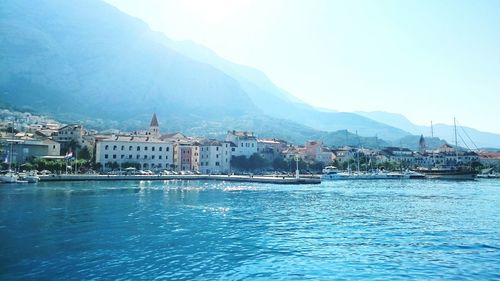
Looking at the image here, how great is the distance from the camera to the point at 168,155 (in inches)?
4523

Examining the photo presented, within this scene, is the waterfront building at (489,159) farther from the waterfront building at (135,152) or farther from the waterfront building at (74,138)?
the waterfront building at (74,138)

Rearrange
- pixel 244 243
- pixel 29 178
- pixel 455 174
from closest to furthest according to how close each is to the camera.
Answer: pixel 244 243 → pixel 29 178 → pixel 455 174

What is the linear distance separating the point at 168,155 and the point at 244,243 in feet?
305

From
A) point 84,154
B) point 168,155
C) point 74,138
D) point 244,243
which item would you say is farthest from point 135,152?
point 244,243

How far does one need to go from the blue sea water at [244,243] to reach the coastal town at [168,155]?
2336 inches

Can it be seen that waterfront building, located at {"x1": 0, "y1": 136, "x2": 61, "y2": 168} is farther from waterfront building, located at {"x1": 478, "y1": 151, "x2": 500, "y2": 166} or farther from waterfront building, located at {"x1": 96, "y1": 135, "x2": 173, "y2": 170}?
waterfront building, located at {"x1": 478, "y1": 151, "x2": 500, "y2": 166}

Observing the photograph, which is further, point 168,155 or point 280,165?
point 280,165

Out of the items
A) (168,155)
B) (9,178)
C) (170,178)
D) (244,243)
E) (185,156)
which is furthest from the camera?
(185,156)

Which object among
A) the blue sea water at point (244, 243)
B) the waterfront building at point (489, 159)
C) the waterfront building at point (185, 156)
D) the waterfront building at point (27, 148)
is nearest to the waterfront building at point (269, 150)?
the waterfront building at point (185, 156)

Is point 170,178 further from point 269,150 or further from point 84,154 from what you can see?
point 269,150

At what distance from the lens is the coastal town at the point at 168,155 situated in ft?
314

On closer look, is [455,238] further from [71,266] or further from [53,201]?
[53,201]

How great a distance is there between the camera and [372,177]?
122m

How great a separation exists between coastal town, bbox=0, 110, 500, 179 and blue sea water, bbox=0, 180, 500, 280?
59.3 meters
